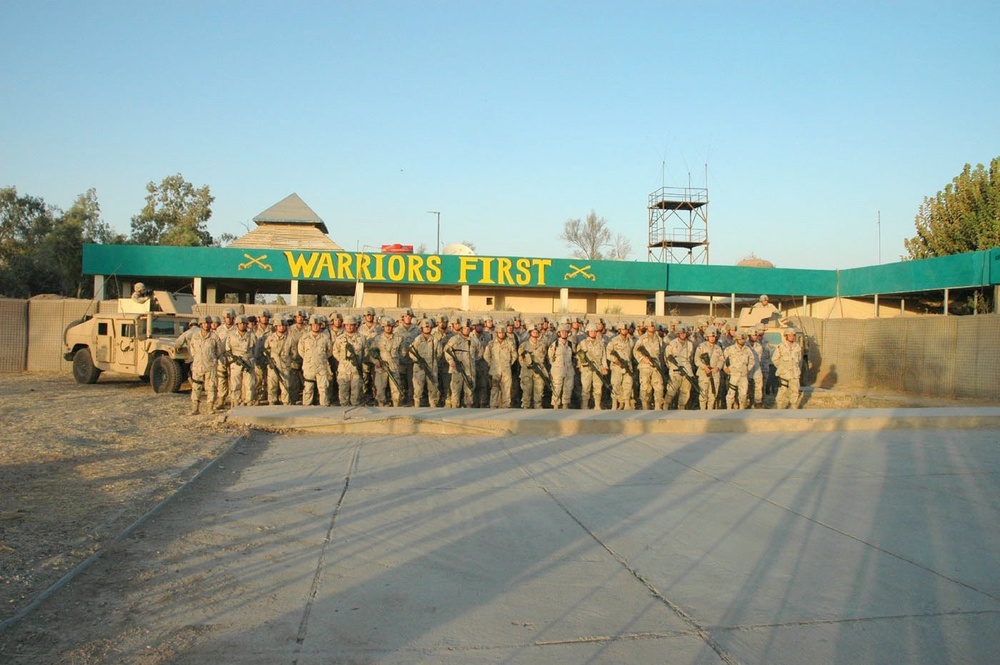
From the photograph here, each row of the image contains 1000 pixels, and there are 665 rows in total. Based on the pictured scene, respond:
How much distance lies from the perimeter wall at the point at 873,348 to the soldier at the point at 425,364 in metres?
6.90

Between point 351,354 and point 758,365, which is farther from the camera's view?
point 758,365

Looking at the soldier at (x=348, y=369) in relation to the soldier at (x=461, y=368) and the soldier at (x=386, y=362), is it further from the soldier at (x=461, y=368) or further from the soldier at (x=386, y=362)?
the soldier at (x=461, y=368)

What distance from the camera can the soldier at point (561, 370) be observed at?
14.9 meters

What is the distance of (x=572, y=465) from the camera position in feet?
29.6

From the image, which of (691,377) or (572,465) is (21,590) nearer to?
(572,465)

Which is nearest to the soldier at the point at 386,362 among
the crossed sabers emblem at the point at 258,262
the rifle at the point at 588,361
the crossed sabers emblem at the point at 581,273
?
the rifle at the point at 588,361

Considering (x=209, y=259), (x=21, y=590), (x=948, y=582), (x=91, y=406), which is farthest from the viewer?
(x=209, y=259)

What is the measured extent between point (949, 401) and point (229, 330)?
15.5m

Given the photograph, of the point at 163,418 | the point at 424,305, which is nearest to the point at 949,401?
the point at 163,418

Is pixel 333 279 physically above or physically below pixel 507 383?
above

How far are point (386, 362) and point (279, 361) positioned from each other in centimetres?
195

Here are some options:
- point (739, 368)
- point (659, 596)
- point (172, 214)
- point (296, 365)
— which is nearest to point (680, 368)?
point (739, 368)

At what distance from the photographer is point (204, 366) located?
1301 centimetres

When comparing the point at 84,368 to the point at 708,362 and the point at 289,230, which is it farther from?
the point at 289,230
